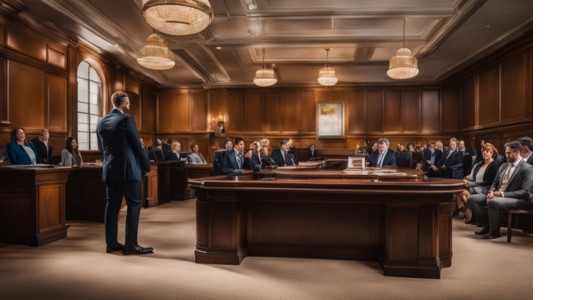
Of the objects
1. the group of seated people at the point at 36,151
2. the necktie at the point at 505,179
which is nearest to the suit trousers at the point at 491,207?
the necktie at the point at 505,179

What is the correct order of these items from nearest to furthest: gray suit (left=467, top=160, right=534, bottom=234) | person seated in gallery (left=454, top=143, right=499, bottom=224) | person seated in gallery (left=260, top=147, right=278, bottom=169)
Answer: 1. gray suit (left=467, top=160, right=534, bottom=234)
2. person seated in gallery (left=454, top=143, right=499, bottom=224)
3. person seated in gallery (left=260, top=147, right=278, bottom=169)

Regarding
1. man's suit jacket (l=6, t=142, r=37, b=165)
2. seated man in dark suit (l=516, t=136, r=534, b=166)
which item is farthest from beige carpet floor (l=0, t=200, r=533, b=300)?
man's suit jacket (l=6, t=142, r=37, b=165)

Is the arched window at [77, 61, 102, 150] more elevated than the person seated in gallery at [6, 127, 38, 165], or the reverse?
the arched window at [77, 61, 102, 150]

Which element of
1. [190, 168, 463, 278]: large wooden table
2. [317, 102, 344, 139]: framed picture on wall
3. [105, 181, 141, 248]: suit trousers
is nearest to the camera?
[190, 168, 463, 278]: large wooden table

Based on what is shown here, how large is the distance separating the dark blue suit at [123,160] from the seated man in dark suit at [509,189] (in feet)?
14.1

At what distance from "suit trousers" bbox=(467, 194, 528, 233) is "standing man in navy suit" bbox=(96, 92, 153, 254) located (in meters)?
4.25

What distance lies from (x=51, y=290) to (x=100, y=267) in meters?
0.62

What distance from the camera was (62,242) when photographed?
4.77 meters

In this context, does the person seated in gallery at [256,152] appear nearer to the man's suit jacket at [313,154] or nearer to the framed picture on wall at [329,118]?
the man's suit jacket at [313,154]

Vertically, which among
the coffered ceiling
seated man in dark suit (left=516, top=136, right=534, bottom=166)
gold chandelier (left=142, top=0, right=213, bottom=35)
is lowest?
seated man in dark suit (left=516, top=136, right=534, bottom=166)

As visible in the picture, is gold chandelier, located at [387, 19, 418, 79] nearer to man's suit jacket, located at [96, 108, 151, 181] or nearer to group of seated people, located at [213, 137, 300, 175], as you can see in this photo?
group of seated people, located at [213, 137, 300, 175]

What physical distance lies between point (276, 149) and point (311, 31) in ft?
9.84

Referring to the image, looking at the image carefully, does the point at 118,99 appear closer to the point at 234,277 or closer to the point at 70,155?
the point at 234,277

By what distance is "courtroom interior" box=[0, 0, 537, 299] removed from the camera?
3492 millimetres
